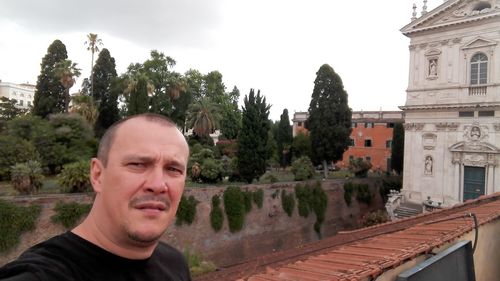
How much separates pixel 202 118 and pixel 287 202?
50.3 ft

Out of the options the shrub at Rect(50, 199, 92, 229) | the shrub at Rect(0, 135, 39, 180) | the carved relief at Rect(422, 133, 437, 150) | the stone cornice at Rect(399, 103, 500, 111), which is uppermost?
the stone cornice at Rect(399, 103, 500, 111)

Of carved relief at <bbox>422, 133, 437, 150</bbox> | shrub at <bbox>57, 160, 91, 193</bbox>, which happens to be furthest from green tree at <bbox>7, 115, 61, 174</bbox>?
carved relief at <bbox>422, 133, 437, 150</bbox>

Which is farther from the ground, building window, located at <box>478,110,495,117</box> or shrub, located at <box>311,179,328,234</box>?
building window, located at <box>478,110,495,117</box>

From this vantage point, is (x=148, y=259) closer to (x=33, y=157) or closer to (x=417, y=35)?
(x=33, y=157)

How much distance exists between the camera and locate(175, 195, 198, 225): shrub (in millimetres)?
16188

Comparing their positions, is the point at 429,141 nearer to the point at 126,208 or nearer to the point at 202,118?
the point at 202,118

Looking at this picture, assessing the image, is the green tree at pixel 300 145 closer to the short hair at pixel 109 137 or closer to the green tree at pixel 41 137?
the green tree at pixel 41 137

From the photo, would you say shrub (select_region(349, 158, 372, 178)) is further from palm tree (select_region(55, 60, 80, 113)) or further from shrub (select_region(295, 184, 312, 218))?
palm tree (select_region(55, 60, 80, 113))

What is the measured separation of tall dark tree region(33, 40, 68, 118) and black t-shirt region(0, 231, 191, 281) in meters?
31.1

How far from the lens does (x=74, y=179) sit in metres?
14.0

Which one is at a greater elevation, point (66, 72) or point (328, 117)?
point (66, 72)

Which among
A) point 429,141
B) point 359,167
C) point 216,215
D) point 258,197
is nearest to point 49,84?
point 216,215

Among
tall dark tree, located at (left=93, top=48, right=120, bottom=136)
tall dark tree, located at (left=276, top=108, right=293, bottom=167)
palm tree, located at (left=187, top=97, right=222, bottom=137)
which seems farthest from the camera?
tall dark tree, located at (left=276, top=108, right=293, bottom=167)

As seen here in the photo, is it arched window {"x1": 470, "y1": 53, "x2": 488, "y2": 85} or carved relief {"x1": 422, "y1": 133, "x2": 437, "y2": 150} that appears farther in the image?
carved relief {"x1": 422, "y1": 133, "x2": 437, "y2": 150}
